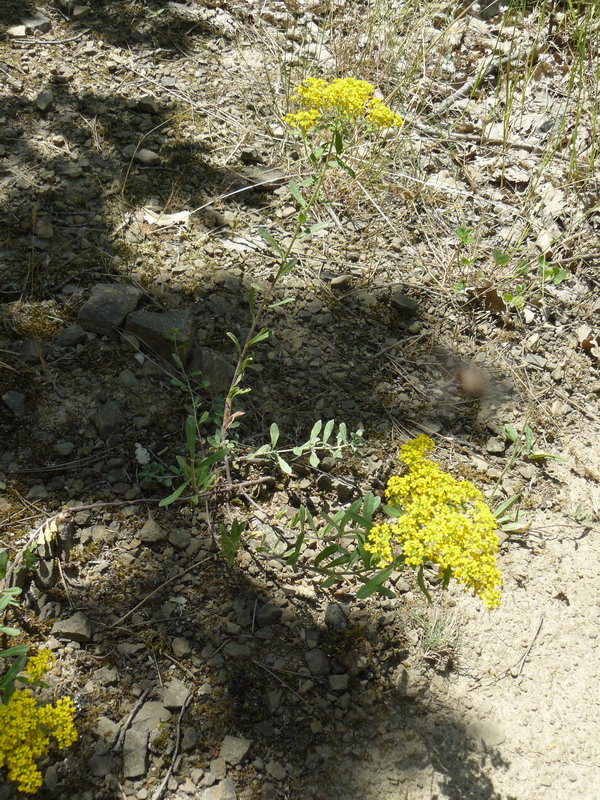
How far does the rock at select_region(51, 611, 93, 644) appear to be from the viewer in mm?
1994

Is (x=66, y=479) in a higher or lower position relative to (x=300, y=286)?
lower

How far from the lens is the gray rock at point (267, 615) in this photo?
2160mm

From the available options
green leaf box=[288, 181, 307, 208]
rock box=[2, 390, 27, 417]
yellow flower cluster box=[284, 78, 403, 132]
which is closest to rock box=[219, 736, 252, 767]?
rock box=[2, 390, 27, 417]

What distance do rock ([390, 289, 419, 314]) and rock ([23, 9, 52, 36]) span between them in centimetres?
269

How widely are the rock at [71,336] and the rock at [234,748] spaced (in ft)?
5.24

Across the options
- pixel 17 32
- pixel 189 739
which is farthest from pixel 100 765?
pixel 17 32

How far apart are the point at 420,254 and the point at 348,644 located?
2021 millimetres

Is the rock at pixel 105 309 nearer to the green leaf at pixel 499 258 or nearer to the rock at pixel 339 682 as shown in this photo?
the rock at pixel 339 682

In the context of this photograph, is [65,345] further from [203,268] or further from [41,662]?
[41,662]

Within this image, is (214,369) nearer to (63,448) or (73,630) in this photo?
(63,448)

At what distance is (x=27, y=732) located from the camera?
1.56 m

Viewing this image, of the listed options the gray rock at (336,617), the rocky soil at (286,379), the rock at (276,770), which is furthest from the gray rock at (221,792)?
the gray rock at (336,617)

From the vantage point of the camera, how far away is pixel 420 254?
132 inches

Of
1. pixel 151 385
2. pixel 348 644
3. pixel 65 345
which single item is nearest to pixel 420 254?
pixel 151 385
